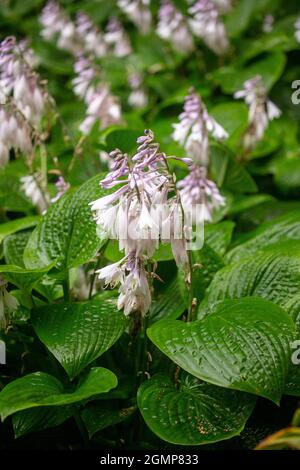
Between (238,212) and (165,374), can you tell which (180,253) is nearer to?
(165,374)

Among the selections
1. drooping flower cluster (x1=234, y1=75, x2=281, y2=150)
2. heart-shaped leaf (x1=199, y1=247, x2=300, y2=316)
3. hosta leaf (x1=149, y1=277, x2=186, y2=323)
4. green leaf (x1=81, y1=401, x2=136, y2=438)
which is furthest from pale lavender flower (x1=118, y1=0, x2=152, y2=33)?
green leaf (x1=81, y1=401, x2=136, y2=438)

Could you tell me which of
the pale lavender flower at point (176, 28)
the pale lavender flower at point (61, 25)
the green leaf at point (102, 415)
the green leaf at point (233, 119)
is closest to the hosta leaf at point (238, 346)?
the green leaf at point (102, 415)

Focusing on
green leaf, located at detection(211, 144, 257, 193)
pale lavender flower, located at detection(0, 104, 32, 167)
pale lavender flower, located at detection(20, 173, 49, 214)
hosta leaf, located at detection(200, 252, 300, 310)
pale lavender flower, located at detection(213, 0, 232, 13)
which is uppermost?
pale lavender flower, located at detection(213, 0, 232, 13)

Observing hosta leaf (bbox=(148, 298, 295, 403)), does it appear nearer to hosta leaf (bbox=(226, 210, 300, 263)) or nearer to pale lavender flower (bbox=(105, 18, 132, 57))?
hosta leaf (bbox=(226, 210, 300, 263))

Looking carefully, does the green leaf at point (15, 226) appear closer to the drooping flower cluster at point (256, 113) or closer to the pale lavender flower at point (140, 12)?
the drooping flower cluster at point (256, 113)

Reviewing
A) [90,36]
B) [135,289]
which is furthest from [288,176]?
[90,36]

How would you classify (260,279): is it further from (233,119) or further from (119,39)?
(119,39)
